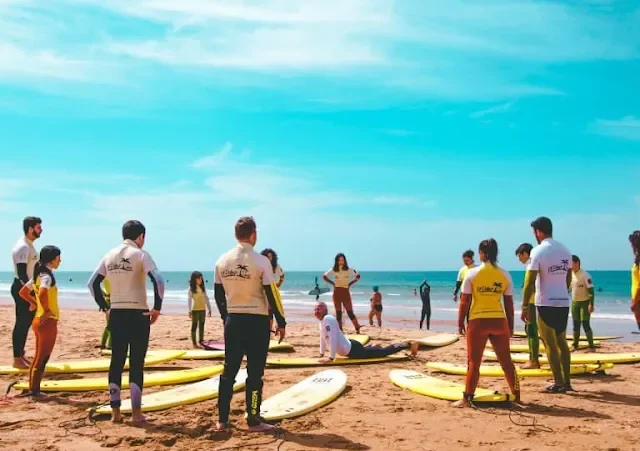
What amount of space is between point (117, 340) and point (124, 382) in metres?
A: 2.23

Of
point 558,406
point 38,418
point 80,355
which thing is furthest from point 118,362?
point 80,355

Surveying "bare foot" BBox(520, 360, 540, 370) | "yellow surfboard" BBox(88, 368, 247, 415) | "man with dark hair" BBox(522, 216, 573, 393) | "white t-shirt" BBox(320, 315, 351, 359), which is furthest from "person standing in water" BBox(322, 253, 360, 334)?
"man with dark hair" BBox(522, 216, 573, 393)

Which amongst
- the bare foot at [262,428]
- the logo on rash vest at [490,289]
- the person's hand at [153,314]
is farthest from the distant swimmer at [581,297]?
the person's hand at [153,314]

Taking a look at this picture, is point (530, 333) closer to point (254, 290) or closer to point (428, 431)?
point (428, 431)

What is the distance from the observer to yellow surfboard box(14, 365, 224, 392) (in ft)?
21.5

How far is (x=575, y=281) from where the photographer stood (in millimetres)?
9773

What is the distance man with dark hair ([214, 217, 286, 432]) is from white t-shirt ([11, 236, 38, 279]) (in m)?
3.82

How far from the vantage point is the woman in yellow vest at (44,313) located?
5.91 metres

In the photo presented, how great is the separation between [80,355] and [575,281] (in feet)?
28.4

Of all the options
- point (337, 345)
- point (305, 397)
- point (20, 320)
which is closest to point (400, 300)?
point (337, 345)

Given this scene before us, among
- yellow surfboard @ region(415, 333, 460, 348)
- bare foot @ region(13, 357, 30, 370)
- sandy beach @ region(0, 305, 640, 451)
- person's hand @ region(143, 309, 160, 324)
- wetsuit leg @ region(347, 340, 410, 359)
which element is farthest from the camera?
yellow surfboard @ region(415, 333, 460, 348)

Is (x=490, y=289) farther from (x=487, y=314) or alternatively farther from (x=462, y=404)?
(x=462, y=404)

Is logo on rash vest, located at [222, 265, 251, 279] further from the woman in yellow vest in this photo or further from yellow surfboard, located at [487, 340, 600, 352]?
yellow surfboard, located at [487, 340, 600, 352]

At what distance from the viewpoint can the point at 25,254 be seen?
24.0 ft
